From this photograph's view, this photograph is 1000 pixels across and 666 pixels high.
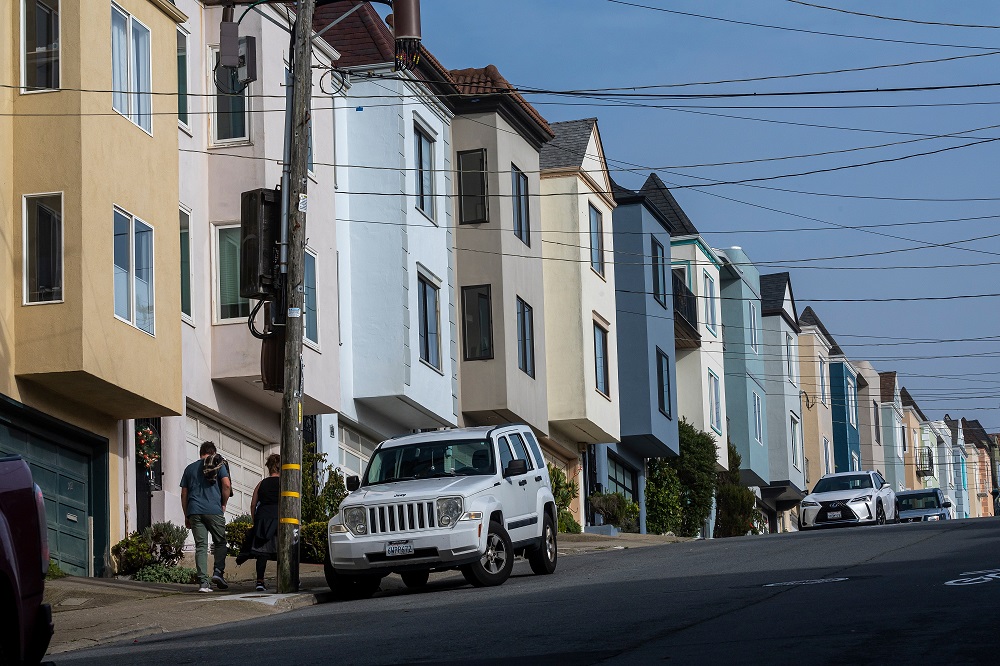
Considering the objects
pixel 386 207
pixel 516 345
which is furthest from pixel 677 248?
pixel 386 207

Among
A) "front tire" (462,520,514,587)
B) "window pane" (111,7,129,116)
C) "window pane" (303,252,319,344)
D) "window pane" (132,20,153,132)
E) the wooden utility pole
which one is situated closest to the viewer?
"front tire" (462,520,514,587)

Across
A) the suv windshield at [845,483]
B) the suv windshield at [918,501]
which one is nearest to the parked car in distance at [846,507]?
the suv windshield at [845,483]

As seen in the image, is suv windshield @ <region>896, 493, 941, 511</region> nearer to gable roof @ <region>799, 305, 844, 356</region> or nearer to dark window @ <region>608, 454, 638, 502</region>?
dark window @ <region>608, 454, 638, 502</region>

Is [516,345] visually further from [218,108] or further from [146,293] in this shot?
[146,293]

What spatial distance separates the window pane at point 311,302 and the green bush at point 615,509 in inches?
604

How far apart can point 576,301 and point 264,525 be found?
2211cm

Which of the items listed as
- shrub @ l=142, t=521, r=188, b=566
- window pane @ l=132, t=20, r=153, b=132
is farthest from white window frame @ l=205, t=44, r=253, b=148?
shrub @ l=142, t=521, r=188, b=566

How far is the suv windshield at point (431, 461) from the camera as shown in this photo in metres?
20.2

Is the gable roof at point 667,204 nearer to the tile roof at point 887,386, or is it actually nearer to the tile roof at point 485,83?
the tile roof at point 485,83

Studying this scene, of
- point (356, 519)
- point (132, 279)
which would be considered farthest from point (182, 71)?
point (356, 519)

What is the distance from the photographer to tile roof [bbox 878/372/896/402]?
314ft

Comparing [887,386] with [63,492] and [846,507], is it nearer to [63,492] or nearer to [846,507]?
[846,507]

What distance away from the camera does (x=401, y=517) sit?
18.9 meters

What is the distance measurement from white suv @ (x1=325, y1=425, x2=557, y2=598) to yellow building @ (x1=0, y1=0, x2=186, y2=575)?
464cm
